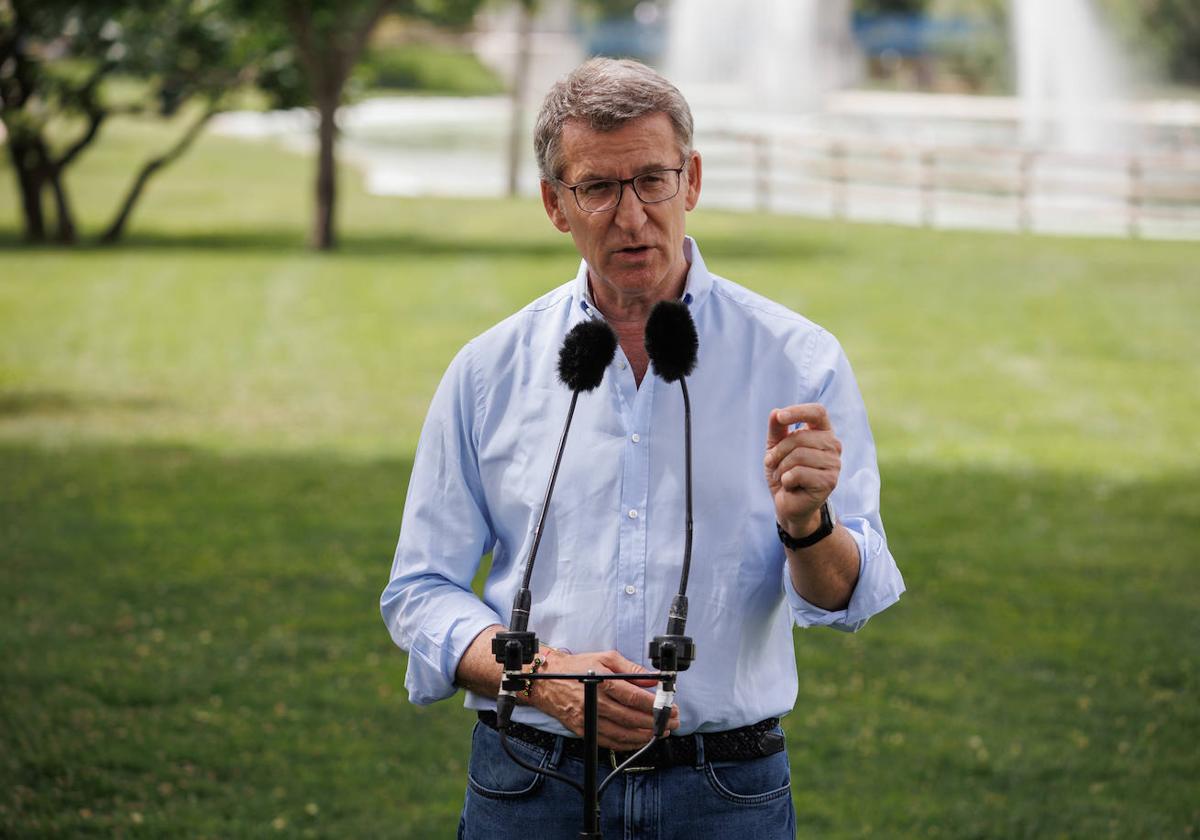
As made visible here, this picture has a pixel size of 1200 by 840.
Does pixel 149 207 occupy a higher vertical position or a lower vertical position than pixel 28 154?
lower

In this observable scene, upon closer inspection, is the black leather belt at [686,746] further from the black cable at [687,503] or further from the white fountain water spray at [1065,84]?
the white fountain water spray at [1065,84]

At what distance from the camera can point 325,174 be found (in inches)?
960

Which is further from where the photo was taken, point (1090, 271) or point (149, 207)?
point (149, 207)

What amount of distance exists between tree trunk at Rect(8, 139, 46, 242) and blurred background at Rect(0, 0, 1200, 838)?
61 millimetres

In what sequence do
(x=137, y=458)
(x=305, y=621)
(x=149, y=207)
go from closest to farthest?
(x=305, y=621), (x=137, y=458), (x=149, y=207)

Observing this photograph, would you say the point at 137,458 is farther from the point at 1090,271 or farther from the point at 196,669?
the point at 1090,271

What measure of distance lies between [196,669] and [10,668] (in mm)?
821

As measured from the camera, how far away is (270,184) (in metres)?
36.5

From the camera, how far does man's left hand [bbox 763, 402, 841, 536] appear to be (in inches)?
104

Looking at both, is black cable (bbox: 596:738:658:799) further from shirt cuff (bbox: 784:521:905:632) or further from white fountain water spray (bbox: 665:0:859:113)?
white fountain water spray (bbox: 665:0:859:113)

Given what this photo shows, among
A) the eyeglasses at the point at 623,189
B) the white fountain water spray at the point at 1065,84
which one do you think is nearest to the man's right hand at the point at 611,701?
the eyeglasses at the point at 623,189

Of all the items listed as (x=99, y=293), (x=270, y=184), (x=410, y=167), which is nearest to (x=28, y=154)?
(x=99, y=293)

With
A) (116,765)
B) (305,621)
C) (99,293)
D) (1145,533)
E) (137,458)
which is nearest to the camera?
(116,765)

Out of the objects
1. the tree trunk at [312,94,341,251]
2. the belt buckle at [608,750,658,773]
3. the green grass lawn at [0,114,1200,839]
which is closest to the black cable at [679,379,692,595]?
the belt buckle at [608,750,658,773]
